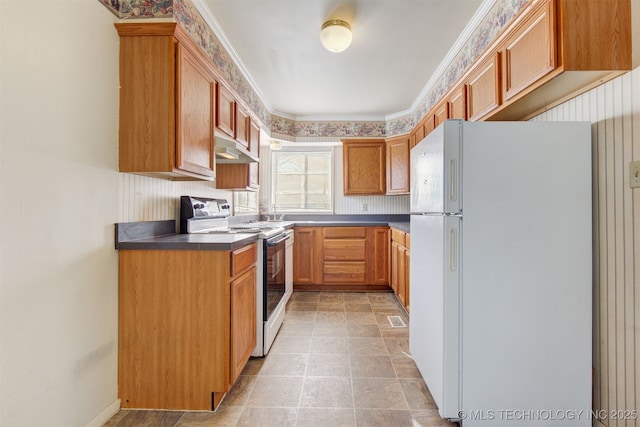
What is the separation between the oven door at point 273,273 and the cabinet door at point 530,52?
182 centimetres

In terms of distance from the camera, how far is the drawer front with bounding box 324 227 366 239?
3.71 metres

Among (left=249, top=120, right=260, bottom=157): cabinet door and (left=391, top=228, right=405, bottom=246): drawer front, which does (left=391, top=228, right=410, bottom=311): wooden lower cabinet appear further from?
(left=249, top=120, right=260, bottom=157): cabinet door

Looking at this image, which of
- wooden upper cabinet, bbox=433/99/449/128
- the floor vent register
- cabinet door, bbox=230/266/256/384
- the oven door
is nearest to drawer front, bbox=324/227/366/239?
the oven door

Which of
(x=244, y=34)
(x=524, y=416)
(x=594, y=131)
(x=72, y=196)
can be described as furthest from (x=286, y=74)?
(x=524, y=416)

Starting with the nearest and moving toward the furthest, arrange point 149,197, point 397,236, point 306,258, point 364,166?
point 149,197 → point 397,236 → point 306,258 → point 364,166

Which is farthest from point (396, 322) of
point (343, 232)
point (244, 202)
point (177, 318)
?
point (244, 202)

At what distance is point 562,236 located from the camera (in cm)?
135

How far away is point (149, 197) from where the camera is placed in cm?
175

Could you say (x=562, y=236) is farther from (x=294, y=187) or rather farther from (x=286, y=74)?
(x=294, y=187)

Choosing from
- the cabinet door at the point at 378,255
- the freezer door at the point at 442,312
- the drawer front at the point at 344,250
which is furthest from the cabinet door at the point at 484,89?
the drawer front at the point at 344,250

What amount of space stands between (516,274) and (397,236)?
184cm

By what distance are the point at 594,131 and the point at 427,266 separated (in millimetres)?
1036

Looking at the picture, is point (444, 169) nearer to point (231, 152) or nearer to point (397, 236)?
point (231, 152)

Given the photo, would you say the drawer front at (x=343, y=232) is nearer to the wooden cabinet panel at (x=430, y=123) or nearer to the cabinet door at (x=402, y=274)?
the cabinet door at (x=402, y=274)
